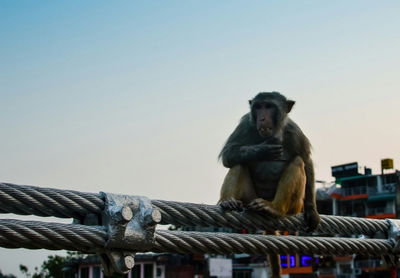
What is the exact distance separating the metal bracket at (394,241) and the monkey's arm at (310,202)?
46cm

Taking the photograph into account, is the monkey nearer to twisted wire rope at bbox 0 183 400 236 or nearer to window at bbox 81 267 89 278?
twisted wire rope at bbox 0 183 400 236

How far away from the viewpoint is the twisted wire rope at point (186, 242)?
6.84 feet

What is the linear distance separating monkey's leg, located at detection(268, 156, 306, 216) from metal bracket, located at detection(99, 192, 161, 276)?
2059mm

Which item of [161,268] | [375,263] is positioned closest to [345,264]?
[375,263]

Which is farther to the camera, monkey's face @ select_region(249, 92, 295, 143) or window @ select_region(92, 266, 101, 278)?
window @ select_region(92, 266, 101, 278)

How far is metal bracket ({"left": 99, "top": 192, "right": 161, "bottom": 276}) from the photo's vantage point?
221 centimetres

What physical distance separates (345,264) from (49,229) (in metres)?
43.0

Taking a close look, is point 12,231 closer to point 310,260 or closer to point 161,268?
point 161,268

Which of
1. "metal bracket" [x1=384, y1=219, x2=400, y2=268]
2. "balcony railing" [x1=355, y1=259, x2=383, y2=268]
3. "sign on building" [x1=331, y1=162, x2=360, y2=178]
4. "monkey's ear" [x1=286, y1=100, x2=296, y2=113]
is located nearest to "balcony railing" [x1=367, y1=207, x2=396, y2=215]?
"sign on building" [x1=331, y1=162, x2=360, y2=178]

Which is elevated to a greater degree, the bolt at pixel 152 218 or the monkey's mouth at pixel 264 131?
the monkey's mouth at pixel 264 131

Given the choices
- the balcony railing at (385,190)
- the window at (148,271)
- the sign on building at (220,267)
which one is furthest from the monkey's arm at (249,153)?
the balcony railing at (385,190)

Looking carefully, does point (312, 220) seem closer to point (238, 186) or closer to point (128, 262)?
point (238, 186)

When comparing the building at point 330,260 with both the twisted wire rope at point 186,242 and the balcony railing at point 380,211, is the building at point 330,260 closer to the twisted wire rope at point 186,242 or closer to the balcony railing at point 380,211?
the balcony railing at point 380,211

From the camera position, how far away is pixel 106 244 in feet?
7.29
